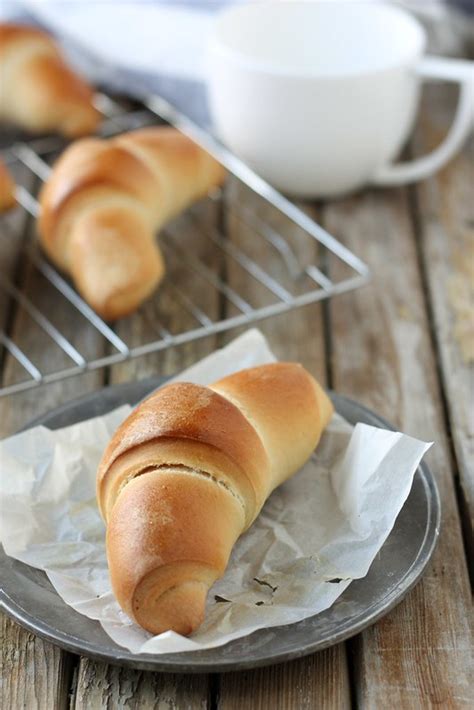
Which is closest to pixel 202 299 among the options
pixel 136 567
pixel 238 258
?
pixel 238 258

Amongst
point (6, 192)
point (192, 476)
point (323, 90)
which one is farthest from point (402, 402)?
point (6, 192)

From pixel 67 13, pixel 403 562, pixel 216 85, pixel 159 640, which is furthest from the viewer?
pixel 67 13

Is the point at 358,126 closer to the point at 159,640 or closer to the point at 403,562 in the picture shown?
the point at 403,562

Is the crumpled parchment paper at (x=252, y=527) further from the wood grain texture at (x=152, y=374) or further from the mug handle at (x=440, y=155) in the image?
the mug handle at (x=440, y=155)

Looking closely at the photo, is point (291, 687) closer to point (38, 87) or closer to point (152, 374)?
point (152, 374)

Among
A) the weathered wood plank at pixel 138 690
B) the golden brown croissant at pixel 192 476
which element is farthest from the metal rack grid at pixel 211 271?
the weathered wood plank at pixel 138 690

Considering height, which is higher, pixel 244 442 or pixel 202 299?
pixel 244 442
